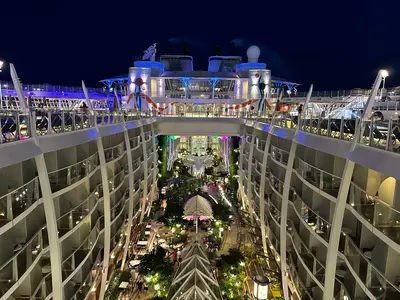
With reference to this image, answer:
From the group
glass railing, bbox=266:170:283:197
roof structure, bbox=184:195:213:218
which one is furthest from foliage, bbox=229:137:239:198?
glass railing, bbox=266:170:283:197

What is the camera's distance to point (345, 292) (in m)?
8.89

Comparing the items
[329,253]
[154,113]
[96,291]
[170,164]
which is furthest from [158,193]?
[329,253]

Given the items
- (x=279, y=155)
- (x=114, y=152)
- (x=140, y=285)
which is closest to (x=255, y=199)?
(x=279, y=155)

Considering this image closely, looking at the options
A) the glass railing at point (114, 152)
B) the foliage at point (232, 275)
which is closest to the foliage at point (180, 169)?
the glass railing at point (114, 152)

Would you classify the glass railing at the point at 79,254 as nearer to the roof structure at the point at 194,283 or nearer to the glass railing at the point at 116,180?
the glass railing at the point at 116,180

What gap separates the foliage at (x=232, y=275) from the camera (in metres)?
14.9

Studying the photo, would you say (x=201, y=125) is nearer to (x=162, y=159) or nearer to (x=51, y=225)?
(x=162, y=159)

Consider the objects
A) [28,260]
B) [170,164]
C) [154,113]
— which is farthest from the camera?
[170,164]

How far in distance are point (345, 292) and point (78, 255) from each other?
7697mm

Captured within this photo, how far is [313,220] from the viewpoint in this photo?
11070mm

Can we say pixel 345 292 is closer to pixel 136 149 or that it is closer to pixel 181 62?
pixel 136 149

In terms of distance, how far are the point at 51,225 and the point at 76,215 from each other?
8.76 feet

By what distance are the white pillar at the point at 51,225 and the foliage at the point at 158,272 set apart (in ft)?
22.0

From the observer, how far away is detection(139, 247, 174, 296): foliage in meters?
15.1
